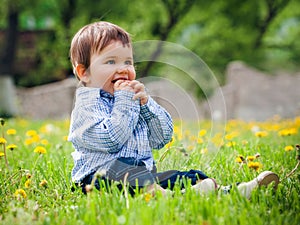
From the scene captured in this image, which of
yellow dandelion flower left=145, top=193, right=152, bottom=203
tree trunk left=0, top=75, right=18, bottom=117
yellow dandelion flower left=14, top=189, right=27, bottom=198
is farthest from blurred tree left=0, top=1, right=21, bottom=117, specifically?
yellow dandelion flower left=145, top=193, right=152, bottom=203

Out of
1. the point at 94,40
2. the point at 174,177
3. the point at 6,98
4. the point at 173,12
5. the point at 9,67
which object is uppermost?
the point at 173,12

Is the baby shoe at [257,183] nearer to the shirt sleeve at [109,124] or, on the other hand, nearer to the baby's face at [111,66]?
the shirt sleeve at [109,124]

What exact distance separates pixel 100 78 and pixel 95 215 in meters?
0.70

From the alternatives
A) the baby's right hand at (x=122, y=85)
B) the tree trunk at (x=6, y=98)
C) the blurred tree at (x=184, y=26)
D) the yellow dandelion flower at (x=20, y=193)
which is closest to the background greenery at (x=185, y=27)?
the blurred tree at (x=184, y=26)

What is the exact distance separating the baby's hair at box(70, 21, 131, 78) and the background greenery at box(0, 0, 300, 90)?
847 cm

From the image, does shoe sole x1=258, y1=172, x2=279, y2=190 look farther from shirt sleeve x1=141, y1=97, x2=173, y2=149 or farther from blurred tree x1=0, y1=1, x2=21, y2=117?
blurred tree x1=0, y1=1, x2=21, y2=117

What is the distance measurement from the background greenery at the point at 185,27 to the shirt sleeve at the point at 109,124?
8.64m

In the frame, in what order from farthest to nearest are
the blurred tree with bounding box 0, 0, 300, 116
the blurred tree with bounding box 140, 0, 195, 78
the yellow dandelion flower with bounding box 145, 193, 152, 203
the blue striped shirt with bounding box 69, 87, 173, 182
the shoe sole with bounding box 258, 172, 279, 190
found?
the blurred tree with bounding box 140, 0, 195, 78, the blurred tree with bounding box 0, 0, 300, 116, the blue striped shirt with bounding box 69, 87, 173, 182, the shoe sole with bounding box 258, 172, 279, 190, the yellow dandelion flower with bounding box 145, 193, 152, 203

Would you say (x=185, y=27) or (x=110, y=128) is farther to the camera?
(x=185, y=27)

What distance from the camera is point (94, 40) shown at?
2.19m

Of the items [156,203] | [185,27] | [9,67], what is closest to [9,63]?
[9,67]

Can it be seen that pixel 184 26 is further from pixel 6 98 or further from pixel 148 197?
pixel 148 197

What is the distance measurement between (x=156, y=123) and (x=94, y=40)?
0.45m

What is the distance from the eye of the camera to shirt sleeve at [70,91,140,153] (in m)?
2.07
